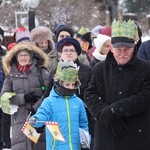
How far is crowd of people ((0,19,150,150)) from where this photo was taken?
16.0 ft

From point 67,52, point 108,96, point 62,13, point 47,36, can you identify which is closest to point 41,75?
point 67,52

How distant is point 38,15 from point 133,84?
992 inches

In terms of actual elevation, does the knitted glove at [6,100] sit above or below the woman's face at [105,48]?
below

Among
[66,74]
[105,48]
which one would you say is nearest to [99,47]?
[105,48]

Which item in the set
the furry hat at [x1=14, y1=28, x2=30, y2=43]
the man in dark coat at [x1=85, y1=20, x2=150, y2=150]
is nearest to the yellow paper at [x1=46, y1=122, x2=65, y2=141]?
the man in dark coat at [x1=85, y1=20, x2=150, y2=150]

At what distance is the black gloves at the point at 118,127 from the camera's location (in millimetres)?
4863

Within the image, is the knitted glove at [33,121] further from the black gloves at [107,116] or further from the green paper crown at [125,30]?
the green paper crown at [125,30]

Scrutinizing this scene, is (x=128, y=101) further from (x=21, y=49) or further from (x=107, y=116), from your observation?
(x=21, y=49)

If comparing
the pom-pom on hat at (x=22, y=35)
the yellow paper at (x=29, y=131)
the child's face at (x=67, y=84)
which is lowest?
the yellow paper at (x=29, y=131)

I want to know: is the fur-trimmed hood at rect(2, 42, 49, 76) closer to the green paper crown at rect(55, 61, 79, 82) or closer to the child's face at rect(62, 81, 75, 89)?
the green paper crown at rect(55, 61, 79, 82)

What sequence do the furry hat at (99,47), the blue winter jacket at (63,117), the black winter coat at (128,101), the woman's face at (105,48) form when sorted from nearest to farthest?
the black winter coat at (128,101) → the blue winter jacket at (63,117) → the furry hat at (99,47) → the woman's face at (105,48)

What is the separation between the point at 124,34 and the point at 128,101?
0.59m

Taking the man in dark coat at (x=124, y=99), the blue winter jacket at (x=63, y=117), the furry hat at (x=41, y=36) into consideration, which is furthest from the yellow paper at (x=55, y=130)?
the furry hat at (x=41, y=36)

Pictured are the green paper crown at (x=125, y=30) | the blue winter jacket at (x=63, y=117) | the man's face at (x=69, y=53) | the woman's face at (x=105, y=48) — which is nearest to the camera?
the green paper crown at (x=125, y=30)
